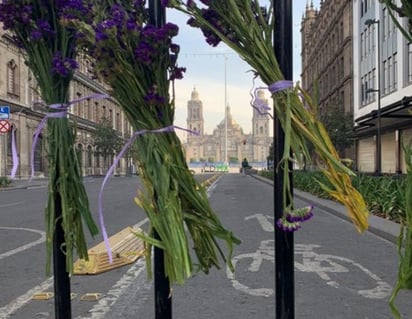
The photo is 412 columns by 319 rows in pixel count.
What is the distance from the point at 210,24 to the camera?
2.12m

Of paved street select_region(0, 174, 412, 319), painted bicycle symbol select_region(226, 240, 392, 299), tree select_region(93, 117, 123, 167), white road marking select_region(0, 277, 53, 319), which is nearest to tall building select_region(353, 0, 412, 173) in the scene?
paved street select_region(0, 174, 412, 319)

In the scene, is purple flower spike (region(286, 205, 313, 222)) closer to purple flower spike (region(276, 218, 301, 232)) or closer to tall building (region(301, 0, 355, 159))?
purple flower spike (region(276, 218, 301, 232))

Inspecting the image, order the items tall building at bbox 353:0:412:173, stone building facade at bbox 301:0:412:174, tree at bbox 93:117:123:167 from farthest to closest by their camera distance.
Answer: tree at bbox 93:117:123:167
stone building facade at bbox 301:0:412:174
tall building at bbox 353:0:412:173

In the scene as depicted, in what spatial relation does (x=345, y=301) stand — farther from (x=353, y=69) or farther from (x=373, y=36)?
(x=353, y=69)

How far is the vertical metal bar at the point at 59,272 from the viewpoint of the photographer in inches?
99.6

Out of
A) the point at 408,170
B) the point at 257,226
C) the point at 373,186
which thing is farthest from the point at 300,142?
the point at 373,186

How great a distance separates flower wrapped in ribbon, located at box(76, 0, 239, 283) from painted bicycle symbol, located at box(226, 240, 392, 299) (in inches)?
130

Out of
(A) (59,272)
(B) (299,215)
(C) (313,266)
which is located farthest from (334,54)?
(B) (299,215)

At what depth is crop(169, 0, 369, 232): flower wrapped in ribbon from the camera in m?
1.99

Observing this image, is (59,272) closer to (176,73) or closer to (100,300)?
(176,73)

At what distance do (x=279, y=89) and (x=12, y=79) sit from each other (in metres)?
43.8

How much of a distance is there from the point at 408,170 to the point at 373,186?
1295cm

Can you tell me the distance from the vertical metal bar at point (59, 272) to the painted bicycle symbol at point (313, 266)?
305 centimetres

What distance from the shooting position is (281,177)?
2062 mm
